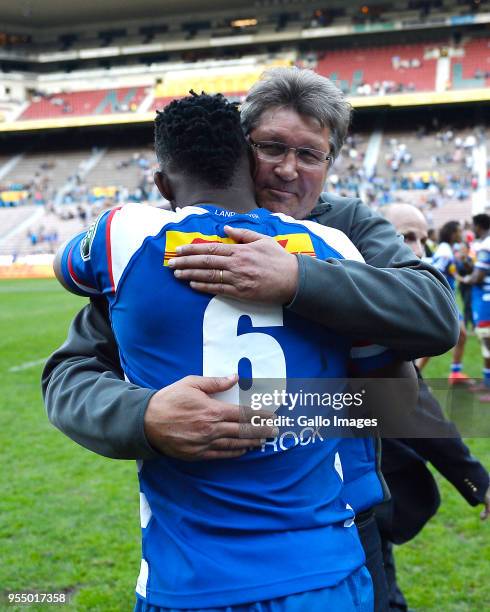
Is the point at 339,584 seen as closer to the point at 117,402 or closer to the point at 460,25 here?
the point at 117,402

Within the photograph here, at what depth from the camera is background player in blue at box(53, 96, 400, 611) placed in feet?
4.48

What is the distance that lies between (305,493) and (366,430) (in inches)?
13.9

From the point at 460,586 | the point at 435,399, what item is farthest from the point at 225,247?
the point at 460,586

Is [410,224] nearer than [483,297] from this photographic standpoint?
Yes

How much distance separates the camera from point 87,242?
1.47 meters

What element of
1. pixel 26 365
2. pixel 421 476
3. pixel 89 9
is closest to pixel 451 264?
pixel 26 365

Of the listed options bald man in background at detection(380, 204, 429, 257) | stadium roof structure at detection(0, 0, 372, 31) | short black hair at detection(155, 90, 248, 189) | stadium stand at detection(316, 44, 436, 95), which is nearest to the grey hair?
short black hair at detection(155, 90, 248, 189)

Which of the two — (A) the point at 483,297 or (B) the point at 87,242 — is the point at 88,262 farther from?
(A) the point at 483,297

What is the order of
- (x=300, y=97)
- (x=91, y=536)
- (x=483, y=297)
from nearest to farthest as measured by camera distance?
1. (x=300, y=97)
2. (x=91, y=536)
3. (x=483, y=297)

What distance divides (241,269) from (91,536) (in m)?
3.36

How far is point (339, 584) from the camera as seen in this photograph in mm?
1418

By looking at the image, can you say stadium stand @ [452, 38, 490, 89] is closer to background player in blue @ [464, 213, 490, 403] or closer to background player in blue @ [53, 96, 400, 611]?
background player in blue @ [464, 213, 490, 403]

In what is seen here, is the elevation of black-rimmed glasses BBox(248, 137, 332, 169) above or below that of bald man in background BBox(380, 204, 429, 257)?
above

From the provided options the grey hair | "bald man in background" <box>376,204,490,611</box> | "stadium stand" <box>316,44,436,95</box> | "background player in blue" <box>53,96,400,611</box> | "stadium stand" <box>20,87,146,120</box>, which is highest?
the grey hair
